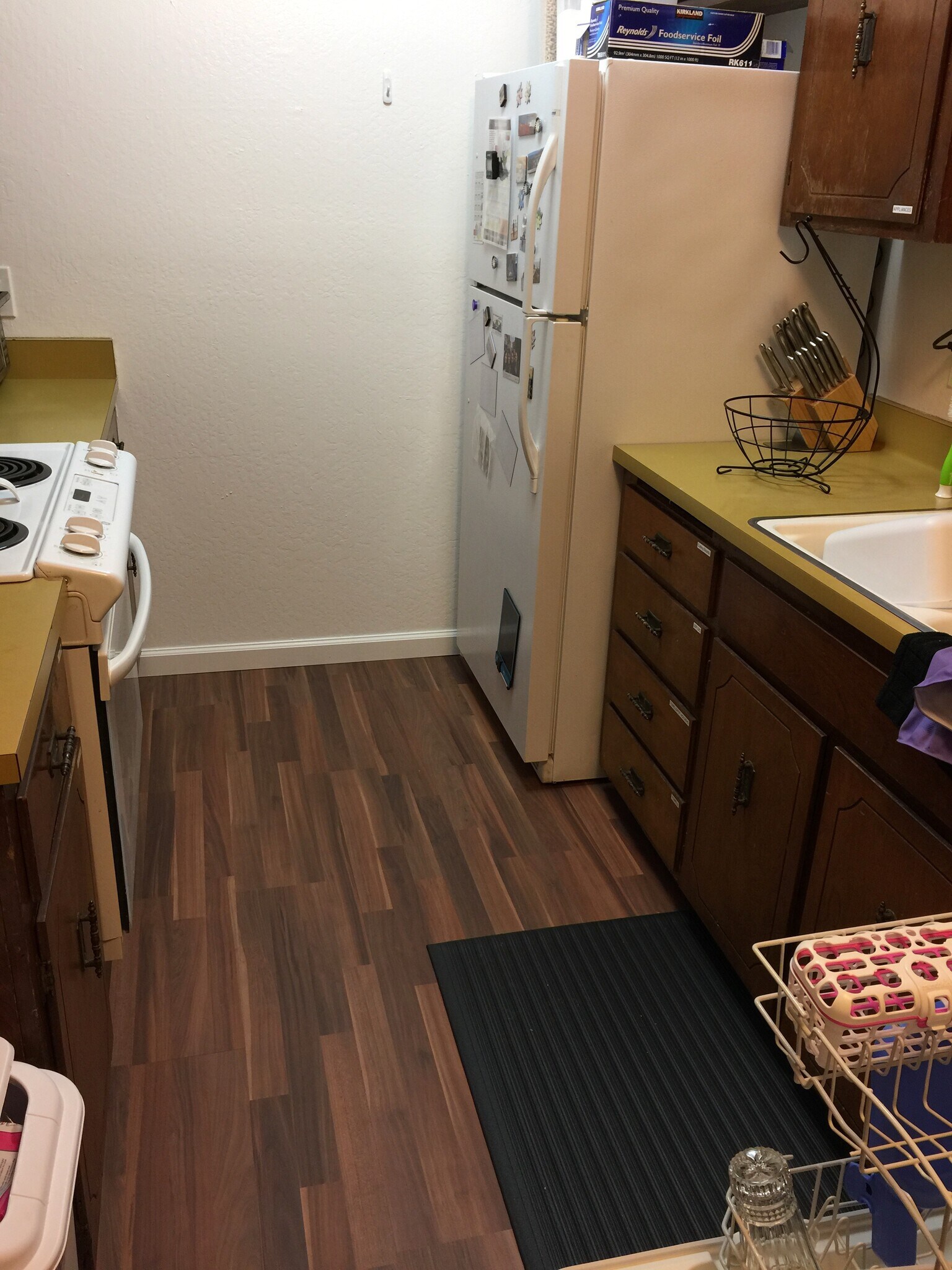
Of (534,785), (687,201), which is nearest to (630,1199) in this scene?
(534,785)

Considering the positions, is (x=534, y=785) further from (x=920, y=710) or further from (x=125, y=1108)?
(x=920, y=710)

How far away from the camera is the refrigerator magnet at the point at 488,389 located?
9.53ft

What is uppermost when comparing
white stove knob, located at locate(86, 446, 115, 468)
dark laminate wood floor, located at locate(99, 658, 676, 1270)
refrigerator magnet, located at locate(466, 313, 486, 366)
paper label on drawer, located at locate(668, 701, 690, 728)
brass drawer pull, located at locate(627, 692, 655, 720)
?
refrigerator magnet, located at locate(466, 313, 486, 366)

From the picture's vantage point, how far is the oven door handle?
181cm

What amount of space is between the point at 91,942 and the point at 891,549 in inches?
59.2

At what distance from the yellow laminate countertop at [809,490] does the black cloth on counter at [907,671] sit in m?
0.09

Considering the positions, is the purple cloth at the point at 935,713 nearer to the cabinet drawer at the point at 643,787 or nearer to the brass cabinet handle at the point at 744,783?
the brass cabinet handle at the point at 744,783

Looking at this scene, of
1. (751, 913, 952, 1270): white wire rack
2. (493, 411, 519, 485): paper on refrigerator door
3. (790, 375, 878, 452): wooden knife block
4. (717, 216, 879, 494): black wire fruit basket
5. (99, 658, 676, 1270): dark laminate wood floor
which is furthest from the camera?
(493, 411, 519, 485): paper on refrigerator door

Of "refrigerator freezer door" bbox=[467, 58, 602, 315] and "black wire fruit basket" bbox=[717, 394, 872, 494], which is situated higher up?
"refrigerator freezer door" bbox=[467, 58, 602, 315]

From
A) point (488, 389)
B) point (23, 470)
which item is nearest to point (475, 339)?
point (488, 389)

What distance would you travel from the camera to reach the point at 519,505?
9.07 feet

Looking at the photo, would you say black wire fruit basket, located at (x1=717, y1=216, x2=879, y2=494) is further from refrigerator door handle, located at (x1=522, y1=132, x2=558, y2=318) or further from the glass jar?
the glass jar

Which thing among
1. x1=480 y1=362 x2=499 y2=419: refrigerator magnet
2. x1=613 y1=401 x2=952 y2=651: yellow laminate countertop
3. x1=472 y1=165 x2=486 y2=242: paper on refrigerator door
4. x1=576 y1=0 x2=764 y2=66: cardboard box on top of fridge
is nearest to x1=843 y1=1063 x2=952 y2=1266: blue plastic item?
x1=613 y1=401 x2=952 y2=651: yellow laminate countertop

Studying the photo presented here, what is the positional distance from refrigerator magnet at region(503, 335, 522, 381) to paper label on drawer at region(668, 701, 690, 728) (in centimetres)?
91
